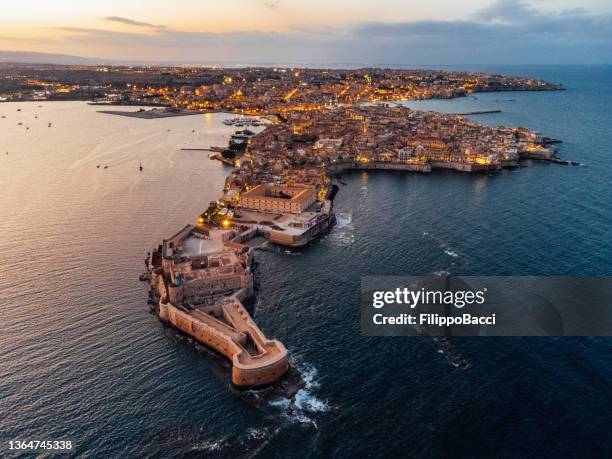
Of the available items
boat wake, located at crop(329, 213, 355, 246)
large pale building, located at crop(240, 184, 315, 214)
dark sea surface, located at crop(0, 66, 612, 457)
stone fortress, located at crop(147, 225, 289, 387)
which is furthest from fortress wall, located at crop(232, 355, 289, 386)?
large pale building, located at crop(240, 184, 315, 214)

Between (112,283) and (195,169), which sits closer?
(112,283)

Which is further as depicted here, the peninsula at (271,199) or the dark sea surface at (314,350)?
the peninsula at (271,199)

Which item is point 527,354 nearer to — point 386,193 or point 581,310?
point 581,310

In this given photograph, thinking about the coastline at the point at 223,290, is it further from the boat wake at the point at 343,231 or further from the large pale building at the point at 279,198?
the large pale building at the point at 279,198

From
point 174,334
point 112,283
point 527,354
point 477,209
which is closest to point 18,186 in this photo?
point 112,283

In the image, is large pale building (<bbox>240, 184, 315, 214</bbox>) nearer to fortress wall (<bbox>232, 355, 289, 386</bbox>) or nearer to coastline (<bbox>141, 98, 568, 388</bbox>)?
coastline (<bbox>141, 98, 568, 388</bbox>)

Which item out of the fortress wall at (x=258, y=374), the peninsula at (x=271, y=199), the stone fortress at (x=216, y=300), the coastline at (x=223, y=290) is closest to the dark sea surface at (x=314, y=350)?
the fortress wall at (x=258, y=374)

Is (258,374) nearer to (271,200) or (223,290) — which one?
(223,290)
